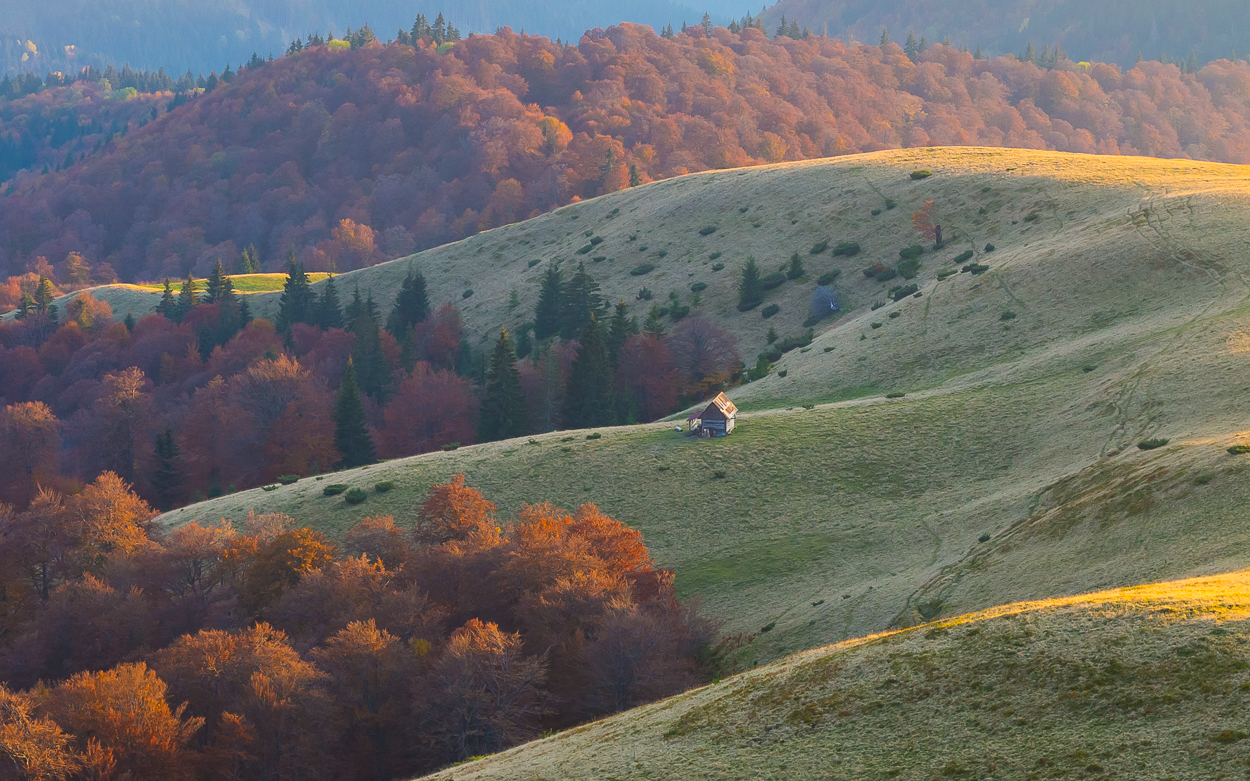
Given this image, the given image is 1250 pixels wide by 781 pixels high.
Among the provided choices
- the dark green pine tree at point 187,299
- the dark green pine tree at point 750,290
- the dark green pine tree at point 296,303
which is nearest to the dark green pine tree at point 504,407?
the dark green pine tree at point 750,290

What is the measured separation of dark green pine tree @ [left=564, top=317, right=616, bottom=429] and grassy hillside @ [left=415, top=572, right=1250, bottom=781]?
6757cm

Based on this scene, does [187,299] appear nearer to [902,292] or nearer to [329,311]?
[329,311]

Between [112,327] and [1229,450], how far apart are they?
6611 inches

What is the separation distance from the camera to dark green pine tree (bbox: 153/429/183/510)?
105 meters

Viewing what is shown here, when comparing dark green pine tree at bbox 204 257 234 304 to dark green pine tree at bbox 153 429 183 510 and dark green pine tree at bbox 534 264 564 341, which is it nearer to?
dark green pine tree at bbox 153 429 183 510

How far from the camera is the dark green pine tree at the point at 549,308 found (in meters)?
126

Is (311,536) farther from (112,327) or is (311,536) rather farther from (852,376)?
(112,327)

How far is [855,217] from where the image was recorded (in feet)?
389

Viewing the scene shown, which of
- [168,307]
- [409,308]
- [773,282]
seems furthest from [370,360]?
[168,307]

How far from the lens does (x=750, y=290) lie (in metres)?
112

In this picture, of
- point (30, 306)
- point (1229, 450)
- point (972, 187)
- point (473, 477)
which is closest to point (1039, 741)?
point (1229, 450)

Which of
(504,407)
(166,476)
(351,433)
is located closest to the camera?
(504,407)

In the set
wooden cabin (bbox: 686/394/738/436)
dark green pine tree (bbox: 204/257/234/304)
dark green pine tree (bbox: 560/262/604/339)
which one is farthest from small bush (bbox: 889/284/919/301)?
dark green pine tree (bbox: 204/257/234/304)

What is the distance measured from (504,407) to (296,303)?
240 feet
